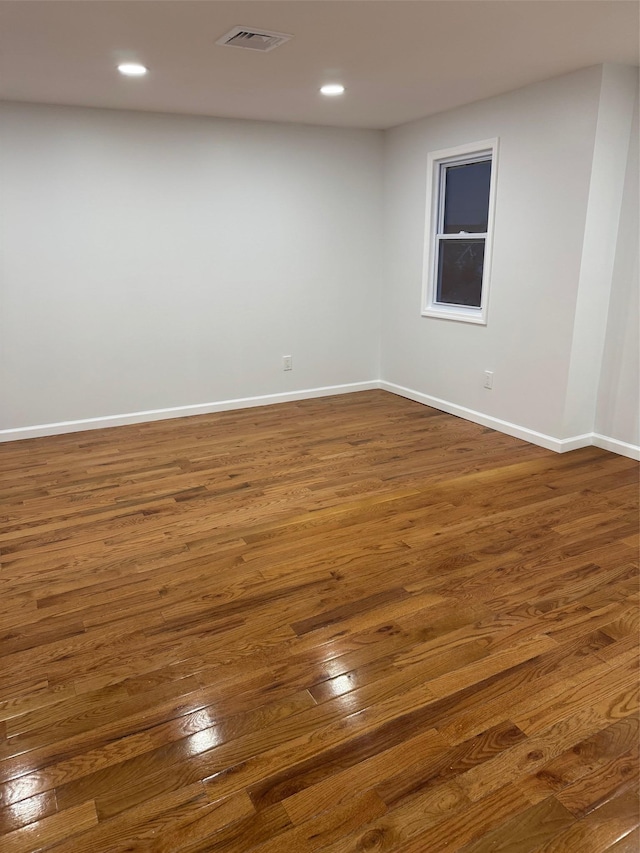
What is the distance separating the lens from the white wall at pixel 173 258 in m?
4.27

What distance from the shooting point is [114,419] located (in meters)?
4.77

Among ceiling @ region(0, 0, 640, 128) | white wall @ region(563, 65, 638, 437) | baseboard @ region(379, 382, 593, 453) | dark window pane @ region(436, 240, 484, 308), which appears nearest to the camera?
ceiling @ region(0, 0, 640, 128)

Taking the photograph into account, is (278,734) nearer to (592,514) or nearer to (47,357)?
(592,514)

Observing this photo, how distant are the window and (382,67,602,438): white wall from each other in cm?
8

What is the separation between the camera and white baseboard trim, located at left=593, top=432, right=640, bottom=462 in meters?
3.88

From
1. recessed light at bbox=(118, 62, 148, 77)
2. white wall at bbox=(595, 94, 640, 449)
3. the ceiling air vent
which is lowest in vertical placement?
white wall at bbox=(595, 94, 640, 449)

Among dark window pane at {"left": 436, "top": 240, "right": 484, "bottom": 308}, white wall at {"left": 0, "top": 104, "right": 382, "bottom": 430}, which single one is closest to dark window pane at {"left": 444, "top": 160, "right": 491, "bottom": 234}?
dark window pane at {"left": 436, "top": 240, "right": 484, "bottom": 308}

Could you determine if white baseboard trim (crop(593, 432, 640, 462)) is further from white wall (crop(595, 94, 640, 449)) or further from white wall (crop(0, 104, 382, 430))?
white wall (crop(0, 104, 382, 430))

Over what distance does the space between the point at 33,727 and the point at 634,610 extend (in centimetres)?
211

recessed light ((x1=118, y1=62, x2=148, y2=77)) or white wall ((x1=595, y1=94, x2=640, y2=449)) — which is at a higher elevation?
recessed light ((x1=118, y1=62, x2=148, y2=77))

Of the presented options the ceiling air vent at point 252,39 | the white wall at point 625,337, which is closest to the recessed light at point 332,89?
the ceiling air vent at point 252,39

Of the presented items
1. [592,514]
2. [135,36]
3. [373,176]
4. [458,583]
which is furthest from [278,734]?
[373,176]

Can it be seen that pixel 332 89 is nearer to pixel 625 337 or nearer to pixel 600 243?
pixel 600 243

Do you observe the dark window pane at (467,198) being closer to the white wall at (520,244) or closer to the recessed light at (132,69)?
the white wall at (520,244)
